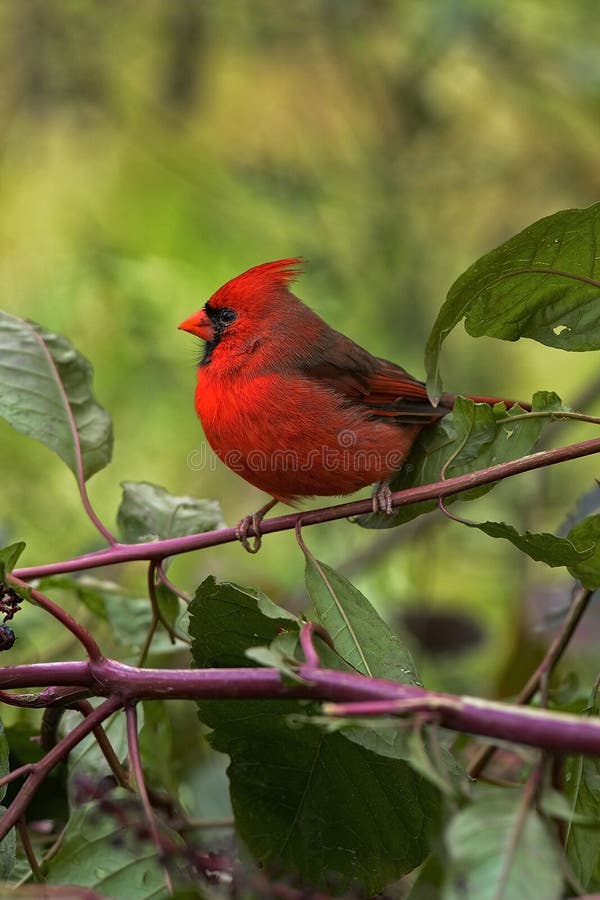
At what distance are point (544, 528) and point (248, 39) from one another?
10.5ft

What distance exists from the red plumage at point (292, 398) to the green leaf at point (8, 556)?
1219 millimetres

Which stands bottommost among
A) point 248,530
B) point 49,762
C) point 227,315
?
point 49,762

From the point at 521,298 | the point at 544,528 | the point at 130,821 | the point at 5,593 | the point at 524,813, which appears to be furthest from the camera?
the point at 544,528

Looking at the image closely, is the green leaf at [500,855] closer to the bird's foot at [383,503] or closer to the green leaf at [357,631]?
the green leaf at [357,631]

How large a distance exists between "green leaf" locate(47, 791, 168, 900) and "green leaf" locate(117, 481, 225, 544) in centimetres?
79

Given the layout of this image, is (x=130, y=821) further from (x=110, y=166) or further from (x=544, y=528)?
(x=110, y=166)

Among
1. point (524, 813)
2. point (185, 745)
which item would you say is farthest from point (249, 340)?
point (524, 813)

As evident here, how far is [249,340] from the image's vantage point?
10.8 ft

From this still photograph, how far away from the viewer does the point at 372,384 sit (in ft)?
10.6

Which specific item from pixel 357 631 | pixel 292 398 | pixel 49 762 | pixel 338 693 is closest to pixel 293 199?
pixel 292 398

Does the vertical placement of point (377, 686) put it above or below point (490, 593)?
above

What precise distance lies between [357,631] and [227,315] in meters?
1.93

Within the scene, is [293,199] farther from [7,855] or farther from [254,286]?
[7,855]

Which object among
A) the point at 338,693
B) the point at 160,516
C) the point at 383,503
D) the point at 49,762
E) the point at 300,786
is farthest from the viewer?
the point at 160,516
